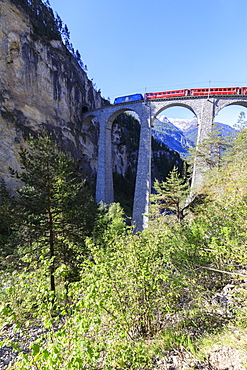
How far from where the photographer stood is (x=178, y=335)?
3.36 metres

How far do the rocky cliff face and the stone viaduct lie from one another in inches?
203

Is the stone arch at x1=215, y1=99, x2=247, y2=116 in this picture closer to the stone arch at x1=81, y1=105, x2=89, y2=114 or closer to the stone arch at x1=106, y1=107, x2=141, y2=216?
the stone arch at x1=81, y1=105, x2=89, y2=114

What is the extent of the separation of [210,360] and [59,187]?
7.09 m

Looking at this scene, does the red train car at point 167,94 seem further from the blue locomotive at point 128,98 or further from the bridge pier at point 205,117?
the bridge pier at point 205,117

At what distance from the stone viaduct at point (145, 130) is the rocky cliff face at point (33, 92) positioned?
5148 mm

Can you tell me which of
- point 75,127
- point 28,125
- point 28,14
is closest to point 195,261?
point 28,125

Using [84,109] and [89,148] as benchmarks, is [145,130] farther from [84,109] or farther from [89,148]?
[84,109]

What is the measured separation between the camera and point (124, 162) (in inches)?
1858

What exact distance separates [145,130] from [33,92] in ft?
47.5

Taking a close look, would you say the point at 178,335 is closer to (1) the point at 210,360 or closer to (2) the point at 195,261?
(1) the point at 210,360

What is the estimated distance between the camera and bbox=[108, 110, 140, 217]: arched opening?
125ft

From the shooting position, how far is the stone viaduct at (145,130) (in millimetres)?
15961

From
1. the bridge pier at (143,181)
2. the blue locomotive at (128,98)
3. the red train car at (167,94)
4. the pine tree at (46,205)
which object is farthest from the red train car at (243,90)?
the pine tree at (46,205)

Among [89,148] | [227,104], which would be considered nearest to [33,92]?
[89,148]
